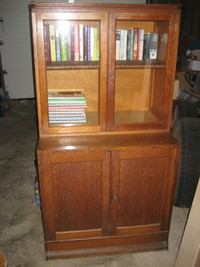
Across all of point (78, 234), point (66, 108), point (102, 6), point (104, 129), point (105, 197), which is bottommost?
point (78, 234)

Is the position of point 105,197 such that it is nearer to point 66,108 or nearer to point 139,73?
point 66,108

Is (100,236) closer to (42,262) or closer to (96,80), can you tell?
(42,262)

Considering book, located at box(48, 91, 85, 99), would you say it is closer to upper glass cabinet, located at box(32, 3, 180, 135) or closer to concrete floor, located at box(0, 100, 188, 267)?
upper glass cabinet, located at box(32, 3, 180, 135)

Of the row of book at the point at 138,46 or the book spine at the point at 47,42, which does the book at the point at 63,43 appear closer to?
the book spine at the point at 47,42

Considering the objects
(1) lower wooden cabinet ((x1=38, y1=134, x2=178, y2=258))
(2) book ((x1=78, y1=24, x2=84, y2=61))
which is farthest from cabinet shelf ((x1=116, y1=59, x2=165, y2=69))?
(1) lower wooden cabinet ((x1=38, y1=134, x2=178, y2=258))

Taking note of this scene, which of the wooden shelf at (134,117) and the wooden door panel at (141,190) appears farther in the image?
the wooden shelf at (134,117)

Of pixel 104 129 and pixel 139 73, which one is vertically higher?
pixel 139 73

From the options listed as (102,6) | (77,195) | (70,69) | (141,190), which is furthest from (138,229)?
(102,6)

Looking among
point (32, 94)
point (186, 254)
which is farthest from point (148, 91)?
point (32, 94)

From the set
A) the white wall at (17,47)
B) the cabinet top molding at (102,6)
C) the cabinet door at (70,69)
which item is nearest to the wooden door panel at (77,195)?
the cabinet door at (70,69)

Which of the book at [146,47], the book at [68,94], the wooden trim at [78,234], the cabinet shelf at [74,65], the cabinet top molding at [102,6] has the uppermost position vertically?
the cabinet top molding at [102,6]

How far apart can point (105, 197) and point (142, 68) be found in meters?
0.96

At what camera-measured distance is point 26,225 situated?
2318 mm

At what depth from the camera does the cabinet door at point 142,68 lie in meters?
1.66
